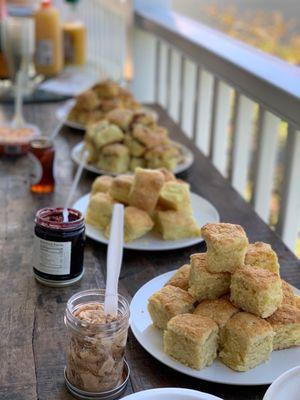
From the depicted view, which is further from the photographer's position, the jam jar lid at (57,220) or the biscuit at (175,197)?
the biscuit at (175,197)

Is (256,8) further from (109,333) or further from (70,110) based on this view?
(109,333)

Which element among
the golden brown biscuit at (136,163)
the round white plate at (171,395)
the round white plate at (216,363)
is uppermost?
the round white plate at (171,395)

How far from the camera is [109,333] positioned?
76 cm

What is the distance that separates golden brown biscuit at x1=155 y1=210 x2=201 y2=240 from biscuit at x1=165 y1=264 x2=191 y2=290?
0.79 feet

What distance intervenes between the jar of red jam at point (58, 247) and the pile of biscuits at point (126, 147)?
51 cm

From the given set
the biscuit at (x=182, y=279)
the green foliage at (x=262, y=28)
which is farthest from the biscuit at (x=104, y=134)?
the green foliage at (x=262, y=28)

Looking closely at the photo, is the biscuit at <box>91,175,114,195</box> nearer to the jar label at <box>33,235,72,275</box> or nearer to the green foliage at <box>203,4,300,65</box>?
the jar label at <box>33,235,72,275</box>

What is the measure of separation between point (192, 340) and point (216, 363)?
0.06m

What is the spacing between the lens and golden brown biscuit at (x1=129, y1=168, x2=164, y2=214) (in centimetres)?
117

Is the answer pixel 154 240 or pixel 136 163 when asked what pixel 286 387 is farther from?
pixel 136 163

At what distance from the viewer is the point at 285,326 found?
834 millimetres

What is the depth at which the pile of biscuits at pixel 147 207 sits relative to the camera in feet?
3.84

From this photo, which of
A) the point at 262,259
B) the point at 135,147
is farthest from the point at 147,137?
the point at 262,259

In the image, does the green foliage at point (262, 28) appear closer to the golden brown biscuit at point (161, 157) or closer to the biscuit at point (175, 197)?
the golden brown biscuit at point (161, 157)
